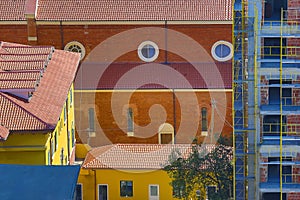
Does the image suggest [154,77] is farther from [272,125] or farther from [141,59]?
[272,125]

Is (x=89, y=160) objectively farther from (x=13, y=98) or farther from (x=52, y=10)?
(x=52, y=10)

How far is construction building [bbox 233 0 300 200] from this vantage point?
2611 centimetres

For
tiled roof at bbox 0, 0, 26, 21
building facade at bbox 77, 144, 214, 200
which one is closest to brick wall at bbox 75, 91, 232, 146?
tiled roof at bbox 0, 0, 26, 21

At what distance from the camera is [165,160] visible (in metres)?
33.3

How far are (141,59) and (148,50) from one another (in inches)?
22.2

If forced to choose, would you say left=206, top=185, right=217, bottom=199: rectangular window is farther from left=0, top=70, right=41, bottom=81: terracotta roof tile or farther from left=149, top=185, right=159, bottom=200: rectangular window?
left=0, top=70, right=41, bottom=81: terracotta roof tile

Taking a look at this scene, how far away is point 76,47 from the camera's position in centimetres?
4056

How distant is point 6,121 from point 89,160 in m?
6.64

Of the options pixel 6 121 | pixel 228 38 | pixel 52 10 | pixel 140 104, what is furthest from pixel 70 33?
pixel 6 121

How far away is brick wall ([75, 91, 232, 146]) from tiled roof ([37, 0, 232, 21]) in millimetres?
3494

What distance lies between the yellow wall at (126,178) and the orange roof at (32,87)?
11.6 feet

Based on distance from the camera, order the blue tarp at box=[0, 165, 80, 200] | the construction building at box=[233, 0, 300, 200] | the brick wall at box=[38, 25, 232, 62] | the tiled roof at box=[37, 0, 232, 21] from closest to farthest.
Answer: the blue tarp at box=[0, 165, 80, 200] < the construction building at box=[233, 0, 300, 200] < the tiled roof at box=[37, 0, 232, 21] < the brick wall at box=[38, 25, 232, 62]

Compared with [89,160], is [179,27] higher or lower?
higher

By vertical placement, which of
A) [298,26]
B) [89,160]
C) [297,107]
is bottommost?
[89,160]
